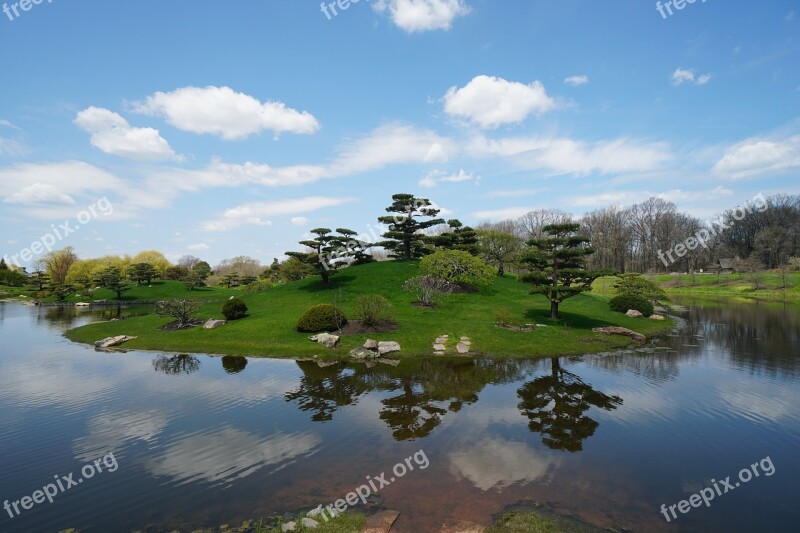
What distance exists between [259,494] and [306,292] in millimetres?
34167

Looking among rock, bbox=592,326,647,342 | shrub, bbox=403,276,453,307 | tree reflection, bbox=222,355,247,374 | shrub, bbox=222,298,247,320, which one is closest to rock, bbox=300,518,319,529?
tree reflection, bbox=222,355,247,374

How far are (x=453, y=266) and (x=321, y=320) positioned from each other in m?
16.1

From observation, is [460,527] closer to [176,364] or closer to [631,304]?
[176,364]

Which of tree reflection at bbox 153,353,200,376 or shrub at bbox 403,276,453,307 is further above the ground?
shrub at bbox 403,276,453,307

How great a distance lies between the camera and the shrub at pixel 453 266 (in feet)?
127

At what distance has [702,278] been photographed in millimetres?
82875

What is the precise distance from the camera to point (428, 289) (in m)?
35.9

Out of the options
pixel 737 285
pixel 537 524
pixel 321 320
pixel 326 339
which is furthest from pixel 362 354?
pixel 737 285

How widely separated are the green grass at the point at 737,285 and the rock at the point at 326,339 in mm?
71903

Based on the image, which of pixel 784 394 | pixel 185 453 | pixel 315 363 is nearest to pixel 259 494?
pixel 185 453

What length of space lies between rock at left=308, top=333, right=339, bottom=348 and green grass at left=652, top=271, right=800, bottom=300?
7190cm

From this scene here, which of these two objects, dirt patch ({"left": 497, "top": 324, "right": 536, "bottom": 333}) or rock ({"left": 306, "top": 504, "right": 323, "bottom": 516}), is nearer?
rock ({"left": 306, "top": 504, "right": 323, "bottom": 516})

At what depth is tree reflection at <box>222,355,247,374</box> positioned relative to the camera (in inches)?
845

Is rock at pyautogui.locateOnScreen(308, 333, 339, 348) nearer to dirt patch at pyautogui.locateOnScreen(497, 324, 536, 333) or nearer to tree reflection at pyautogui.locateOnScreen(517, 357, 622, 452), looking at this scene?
dirt patch at pyautogui.locateOnScreen(497, 324, 536, 333)
